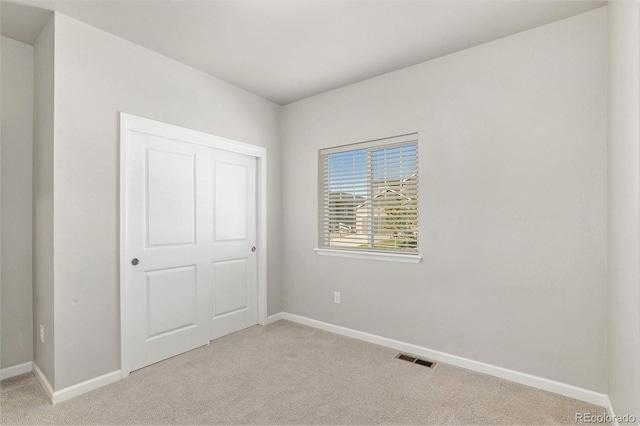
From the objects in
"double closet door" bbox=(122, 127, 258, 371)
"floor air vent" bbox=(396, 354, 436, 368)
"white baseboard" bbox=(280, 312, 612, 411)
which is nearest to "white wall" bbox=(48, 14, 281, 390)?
"double closet door" bbox=(122, 127, 258, 371)

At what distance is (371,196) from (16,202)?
122 inches

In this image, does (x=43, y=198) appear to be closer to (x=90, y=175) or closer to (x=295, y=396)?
(x=90, y=175)

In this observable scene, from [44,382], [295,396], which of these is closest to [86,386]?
[44,382]

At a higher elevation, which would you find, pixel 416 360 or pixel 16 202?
pixel 16 202

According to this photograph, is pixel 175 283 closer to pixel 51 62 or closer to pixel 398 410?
pixel 51 62

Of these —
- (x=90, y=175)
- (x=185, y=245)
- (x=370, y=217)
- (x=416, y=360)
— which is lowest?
(x=416, y=360)

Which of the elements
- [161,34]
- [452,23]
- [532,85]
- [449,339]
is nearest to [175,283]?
[161,34]

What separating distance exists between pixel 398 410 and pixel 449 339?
3.07 ft

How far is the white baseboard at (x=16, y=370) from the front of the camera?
2.50m

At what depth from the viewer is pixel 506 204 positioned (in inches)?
97.9

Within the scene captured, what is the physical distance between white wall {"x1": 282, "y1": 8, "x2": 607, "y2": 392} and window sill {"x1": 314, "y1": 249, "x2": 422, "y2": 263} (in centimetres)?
8

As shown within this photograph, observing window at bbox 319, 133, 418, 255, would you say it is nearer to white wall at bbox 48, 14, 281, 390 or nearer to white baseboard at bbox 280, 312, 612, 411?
white baseboard at bbox 280, 312, 612, 411

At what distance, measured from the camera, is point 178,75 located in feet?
9.59

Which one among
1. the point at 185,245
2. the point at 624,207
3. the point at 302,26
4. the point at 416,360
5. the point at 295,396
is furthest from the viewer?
the point at 185,245
